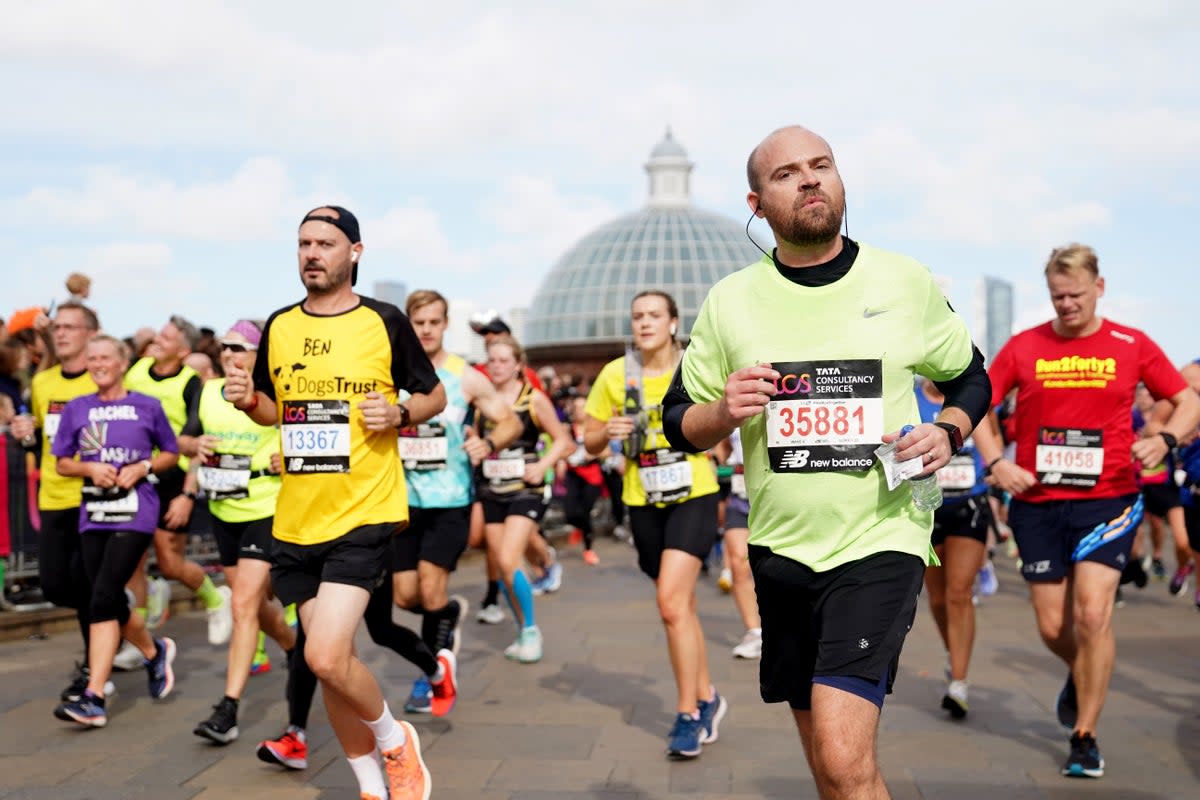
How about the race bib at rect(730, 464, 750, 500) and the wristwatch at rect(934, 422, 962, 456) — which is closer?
the wristwatch at rect(934, 422, 962, 456)

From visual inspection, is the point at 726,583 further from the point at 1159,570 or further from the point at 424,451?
the point at 424,451

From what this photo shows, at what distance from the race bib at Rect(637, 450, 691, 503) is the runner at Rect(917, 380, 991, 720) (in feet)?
4.62

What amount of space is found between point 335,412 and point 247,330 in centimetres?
135

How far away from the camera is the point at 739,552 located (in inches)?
416

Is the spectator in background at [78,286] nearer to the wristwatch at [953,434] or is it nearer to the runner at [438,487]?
the runner at [438,487]

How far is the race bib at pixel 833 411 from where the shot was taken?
3.81m

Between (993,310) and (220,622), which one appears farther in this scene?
(993,310)

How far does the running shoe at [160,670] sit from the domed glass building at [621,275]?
49017 millimetres

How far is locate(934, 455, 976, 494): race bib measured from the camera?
7.76 m

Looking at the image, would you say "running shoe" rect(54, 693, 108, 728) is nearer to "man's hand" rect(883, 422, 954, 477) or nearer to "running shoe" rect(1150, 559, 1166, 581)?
"man's hand" rect(883, 422, 954, 477)

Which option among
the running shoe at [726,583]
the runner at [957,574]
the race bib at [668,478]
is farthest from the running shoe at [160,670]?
the running shoe at [726,583]

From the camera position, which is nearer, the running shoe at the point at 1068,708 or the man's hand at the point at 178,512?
the running shoe at the point at 1068,708

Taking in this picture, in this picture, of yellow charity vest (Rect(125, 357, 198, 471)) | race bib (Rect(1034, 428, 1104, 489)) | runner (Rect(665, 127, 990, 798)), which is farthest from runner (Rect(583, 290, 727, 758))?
yellow charity vest (Rect(125, 357, 198, 471))

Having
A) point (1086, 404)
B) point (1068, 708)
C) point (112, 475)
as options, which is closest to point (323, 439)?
point (112, 475)
